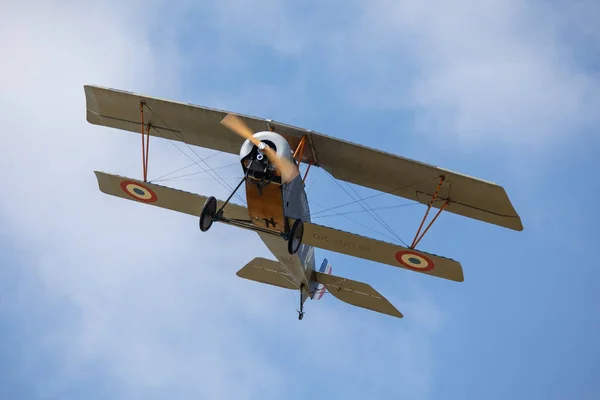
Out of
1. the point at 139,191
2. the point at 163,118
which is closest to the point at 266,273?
the point at 139,191

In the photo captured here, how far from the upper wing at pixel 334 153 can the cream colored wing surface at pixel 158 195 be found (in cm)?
125

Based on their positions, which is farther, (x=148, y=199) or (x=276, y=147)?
(x=148, y=199)

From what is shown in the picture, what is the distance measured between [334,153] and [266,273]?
4413mm

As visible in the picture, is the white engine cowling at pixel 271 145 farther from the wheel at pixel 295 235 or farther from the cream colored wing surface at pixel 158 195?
the cream colored wing surface at pixel 158 195

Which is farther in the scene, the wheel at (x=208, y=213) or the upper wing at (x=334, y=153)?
the upper wing at (x=334, y=153)

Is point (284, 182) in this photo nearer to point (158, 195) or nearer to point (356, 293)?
point (158, 195)

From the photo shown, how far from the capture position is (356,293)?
19172mm

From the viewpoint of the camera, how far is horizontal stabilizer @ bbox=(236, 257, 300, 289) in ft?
64.2

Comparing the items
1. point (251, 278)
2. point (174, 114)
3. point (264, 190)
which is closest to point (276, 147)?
point (264, 190)

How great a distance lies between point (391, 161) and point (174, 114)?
425cm

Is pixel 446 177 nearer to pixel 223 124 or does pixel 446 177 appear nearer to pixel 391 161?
pixel 391 161

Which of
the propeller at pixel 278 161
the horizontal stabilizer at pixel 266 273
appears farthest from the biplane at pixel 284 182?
the horizontal stabilizer at pixel 266 273

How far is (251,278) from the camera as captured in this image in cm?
1978

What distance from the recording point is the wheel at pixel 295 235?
15.1 meters
